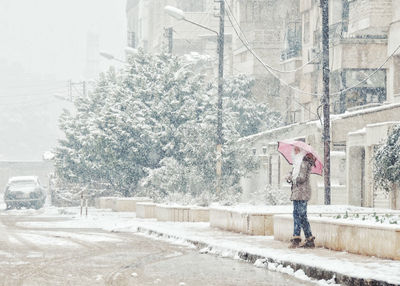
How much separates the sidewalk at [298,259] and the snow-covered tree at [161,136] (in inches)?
578

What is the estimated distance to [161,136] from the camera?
42.1 m

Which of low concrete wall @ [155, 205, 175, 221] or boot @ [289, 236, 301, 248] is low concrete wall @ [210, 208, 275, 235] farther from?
low concrete wall @ [155, 205, 175, 221]

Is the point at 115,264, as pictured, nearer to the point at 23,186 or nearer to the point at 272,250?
the point at 272,250

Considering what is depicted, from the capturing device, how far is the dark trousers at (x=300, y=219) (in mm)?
17078

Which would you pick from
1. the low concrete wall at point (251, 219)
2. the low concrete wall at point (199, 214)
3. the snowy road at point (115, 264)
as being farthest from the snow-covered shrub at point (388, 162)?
the snowy road at point (115, 264)

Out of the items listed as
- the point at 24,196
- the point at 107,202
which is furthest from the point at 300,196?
the point at 24,196

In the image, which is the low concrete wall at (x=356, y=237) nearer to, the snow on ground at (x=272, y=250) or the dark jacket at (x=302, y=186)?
the snow on ground at (x=272, y=250)

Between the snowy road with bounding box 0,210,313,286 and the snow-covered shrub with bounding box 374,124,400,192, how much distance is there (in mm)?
7703

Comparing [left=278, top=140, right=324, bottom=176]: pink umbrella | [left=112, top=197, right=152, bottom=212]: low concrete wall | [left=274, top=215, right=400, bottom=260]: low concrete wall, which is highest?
[left=278, top=140, right=324, bottom=176]: pink umbrella

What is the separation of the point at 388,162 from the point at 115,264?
1307cm

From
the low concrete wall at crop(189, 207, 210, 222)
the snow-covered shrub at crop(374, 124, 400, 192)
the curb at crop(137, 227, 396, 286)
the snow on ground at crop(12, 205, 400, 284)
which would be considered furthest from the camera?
the low concrete wall at crop(189, 207, 210, 222)

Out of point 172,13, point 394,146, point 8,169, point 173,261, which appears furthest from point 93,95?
point 8,169

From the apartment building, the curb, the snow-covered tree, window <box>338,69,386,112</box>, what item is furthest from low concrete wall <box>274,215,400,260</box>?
window <box>338,69,386,112</box>

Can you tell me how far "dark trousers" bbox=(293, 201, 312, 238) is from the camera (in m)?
17.1
